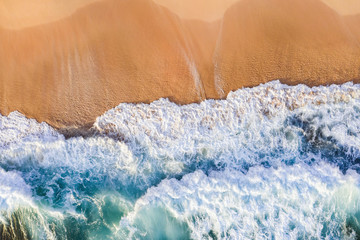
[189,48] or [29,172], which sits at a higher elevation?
[189,48]

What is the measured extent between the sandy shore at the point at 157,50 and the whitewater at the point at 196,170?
23 cm

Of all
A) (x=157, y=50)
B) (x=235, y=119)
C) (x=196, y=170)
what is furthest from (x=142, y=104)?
(x=235, y=119)

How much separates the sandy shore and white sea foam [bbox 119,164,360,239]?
1303mm

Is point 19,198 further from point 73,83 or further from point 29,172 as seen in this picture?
point 73,83

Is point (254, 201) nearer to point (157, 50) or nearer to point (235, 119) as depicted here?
point (235, 119)

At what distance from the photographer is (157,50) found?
401cm

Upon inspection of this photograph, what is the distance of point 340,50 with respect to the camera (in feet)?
13.1

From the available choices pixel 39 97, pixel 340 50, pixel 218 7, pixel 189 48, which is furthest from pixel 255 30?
pixel 39 97

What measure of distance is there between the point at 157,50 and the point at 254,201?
268cm

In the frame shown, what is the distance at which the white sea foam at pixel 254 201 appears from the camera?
3.88m

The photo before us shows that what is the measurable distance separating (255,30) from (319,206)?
2.82 meters

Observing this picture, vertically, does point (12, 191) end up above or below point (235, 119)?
below

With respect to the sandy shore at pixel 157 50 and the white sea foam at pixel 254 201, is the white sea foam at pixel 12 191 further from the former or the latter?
the white sea foam at pixel 254 201

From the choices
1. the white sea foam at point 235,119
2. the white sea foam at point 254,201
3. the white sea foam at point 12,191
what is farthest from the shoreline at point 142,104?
the white sea foam at point 254,201
